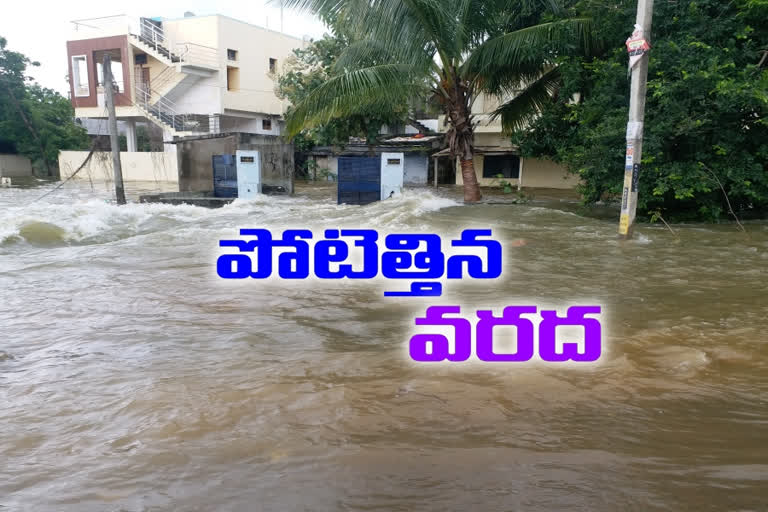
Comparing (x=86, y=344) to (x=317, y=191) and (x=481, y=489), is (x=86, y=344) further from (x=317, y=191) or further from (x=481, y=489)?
(x=317, y=191)

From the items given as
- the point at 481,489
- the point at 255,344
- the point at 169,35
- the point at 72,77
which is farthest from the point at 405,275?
the point at 72,77

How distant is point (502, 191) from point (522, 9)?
8698mm

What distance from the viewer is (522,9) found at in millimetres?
13547

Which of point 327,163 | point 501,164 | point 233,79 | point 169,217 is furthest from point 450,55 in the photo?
point 233,79

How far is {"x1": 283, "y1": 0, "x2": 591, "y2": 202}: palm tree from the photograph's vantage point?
11.9 metres

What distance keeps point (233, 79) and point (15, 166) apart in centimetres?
1456

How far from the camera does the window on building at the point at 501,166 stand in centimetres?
2333

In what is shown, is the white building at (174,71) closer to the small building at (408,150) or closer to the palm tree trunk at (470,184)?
the small building at (408,150)

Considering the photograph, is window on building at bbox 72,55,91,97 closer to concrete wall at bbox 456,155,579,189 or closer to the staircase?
the staircase

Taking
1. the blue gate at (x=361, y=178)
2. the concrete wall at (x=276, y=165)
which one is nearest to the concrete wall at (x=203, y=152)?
the concrete wall at (x=276, y=165)

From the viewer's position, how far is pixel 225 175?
18953 mm

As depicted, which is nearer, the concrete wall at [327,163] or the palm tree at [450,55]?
the palm tree at [450,55]

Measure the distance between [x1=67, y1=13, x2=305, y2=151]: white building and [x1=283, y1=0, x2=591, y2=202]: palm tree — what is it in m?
16.5

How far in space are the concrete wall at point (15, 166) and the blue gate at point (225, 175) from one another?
827 inches
